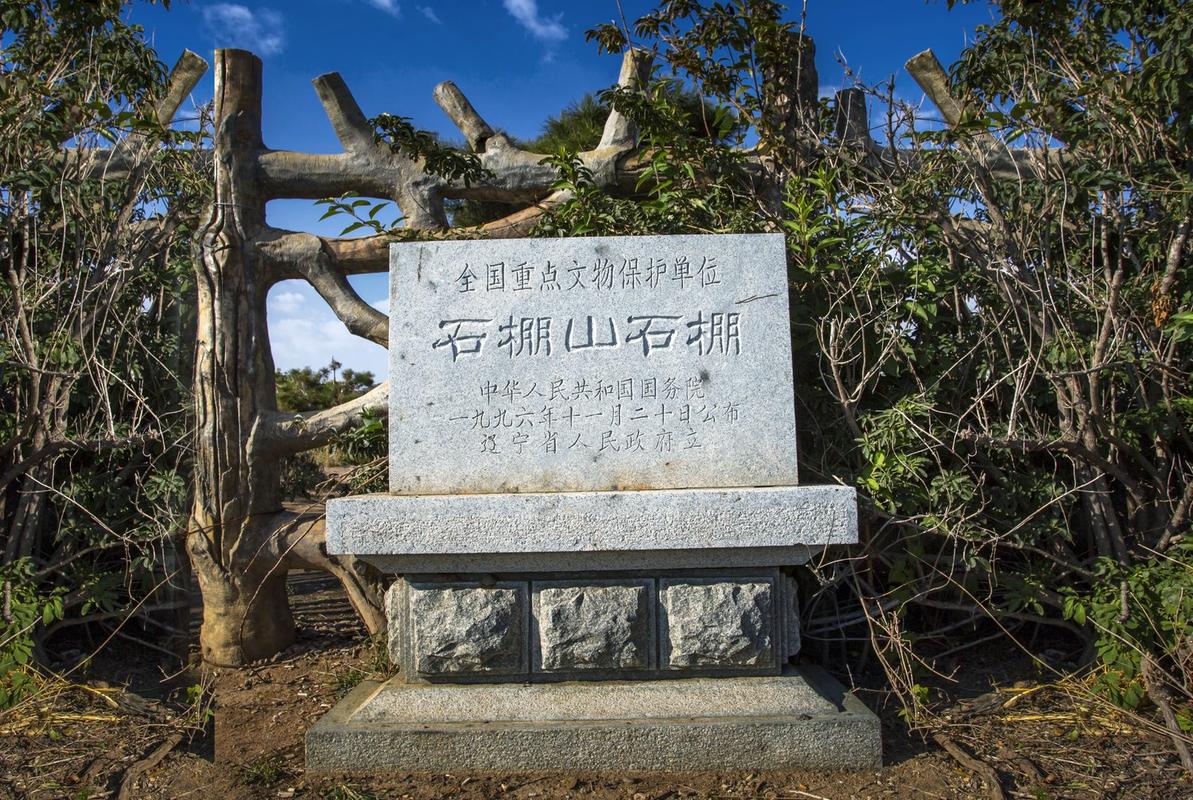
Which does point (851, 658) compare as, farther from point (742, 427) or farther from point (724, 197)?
point (724, 197)

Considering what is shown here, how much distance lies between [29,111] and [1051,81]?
13.4 feet

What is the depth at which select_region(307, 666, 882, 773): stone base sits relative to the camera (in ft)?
A: 7.80

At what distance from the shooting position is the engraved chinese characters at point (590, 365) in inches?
99.0

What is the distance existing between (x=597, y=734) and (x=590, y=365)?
3.54ft

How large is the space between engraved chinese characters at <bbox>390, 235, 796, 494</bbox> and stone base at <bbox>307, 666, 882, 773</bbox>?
0.65 metres

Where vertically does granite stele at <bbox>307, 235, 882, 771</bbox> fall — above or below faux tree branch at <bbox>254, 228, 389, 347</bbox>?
below

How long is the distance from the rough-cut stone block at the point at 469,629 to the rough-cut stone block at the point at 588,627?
0.08m

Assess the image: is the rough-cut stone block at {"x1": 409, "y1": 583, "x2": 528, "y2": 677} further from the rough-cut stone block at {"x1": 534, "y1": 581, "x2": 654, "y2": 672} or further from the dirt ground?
the dirt ground

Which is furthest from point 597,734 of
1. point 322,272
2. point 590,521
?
point 322,272

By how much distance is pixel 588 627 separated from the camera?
8.22ft

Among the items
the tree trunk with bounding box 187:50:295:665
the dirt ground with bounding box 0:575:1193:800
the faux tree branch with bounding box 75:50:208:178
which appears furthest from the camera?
the tree trunk with bounding box 187:50:295:665

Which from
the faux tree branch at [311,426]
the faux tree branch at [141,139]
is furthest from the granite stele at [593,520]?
the faux tree branch at [141,139]

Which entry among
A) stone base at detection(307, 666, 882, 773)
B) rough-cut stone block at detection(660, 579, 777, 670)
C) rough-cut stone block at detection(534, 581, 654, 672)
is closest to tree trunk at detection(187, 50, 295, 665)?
stone base at detection(307, 666, 882, 773)

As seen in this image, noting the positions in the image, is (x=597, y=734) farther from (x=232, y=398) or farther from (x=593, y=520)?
(x=232, y=398)
